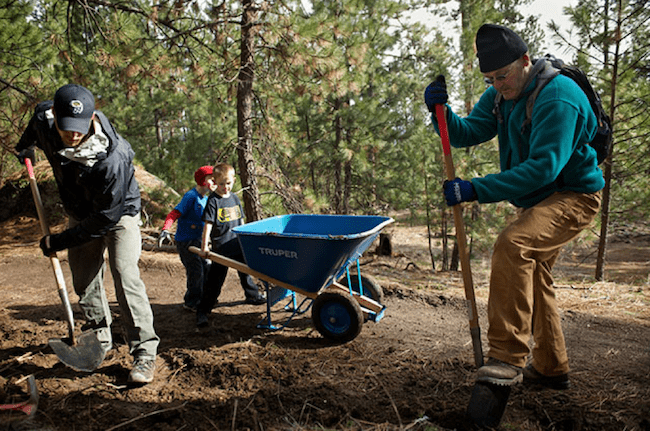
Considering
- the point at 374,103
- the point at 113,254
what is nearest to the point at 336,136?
the point at 374,103

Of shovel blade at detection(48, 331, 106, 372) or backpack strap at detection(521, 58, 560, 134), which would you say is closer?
backpack strap at detection(521, 58, 560, 134)

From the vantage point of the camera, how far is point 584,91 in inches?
92.5

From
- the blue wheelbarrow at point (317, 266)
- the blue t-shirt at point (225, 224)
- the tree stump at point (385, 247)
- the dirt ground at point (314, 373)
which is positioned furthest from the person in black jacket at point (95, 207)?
the tree stump at point (385, 247)

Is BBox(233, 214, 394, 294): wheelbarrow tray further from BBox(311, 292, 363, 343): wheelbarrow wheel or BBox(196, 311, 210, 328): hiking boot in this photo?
BBox(196, 311, 210, 328): hiking boot

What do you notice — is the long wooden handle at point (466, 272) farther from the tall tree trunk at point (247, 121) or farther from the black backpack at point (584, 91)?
the tall tree trunk at point (247, 121)

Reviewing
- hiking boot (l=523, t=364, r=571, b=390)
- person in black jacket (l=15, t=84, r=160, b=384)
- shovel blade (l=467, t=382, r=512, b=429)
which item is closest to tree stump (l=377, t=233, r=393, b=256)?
hiking boot (l=523, t=364, r=571, b=390)

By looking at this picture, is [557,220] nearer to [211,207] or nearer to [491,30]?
[491,30]

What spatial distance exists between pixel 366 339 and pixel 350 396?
1010mm

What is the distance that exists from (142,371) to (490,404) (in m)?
2.05

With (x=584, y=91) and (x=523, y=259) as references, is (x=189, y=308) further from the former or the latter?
(x=584, y=91)

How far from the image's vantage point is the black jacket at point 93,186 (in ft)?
8.40

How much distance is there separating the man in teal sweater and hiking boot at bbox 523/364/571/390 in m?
0.14

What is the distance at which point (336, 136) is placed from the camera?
9.27m

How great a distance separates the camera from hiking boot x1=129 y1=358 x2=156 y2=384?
8.82 ft
